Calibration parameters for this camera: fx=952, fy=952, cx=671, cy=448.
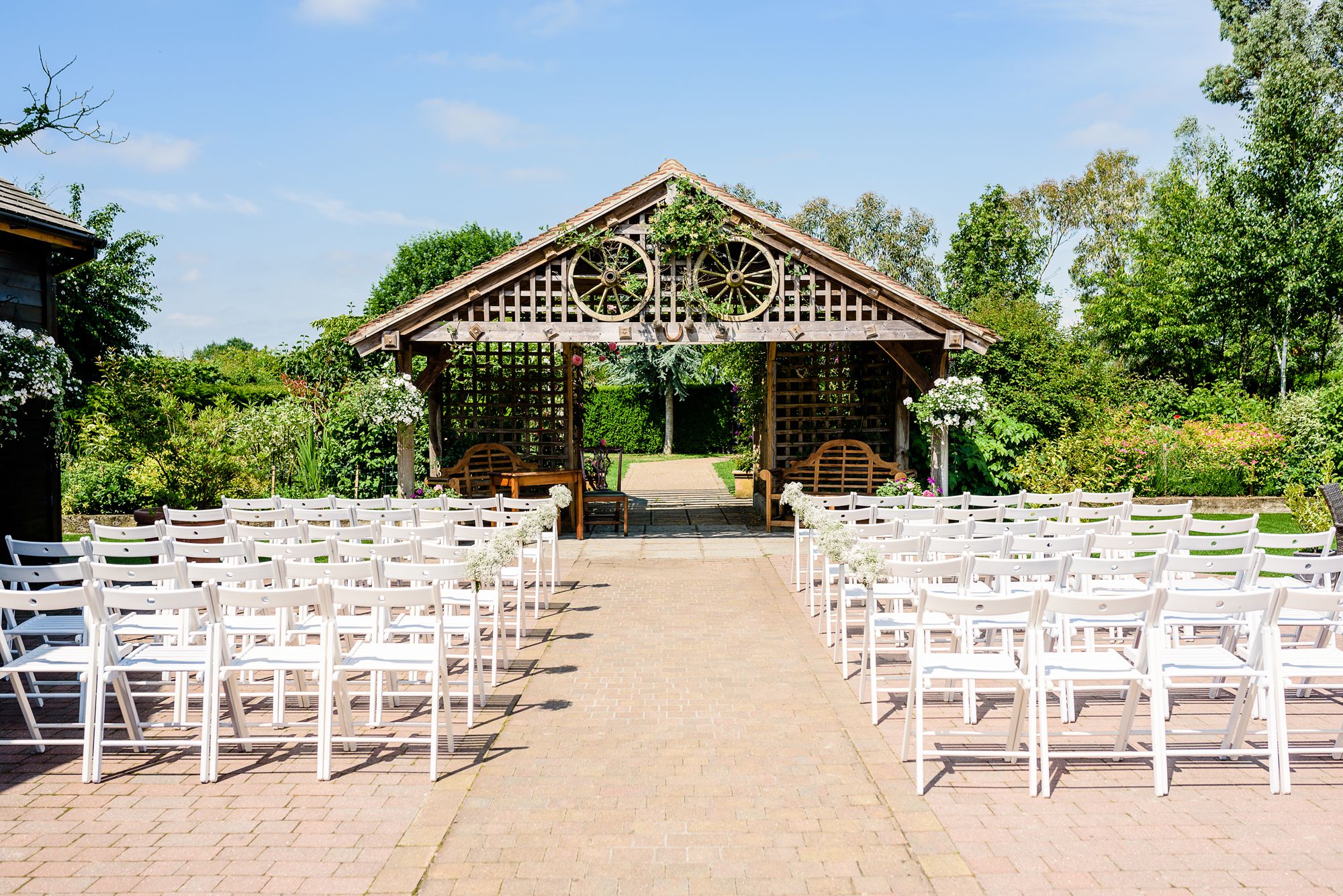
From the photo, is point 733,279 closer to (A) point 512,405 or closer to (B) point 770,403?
(B) point 770,403

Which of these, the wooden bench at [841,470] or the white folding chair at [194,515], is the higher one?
the wooden bench at [841,470]

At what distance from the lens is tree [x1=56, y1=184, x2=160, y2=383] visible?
27.4 meters

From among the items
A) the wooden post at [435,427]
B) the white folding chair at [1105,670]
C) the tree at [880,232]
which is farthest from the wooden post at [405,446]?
the tree at [880,232]

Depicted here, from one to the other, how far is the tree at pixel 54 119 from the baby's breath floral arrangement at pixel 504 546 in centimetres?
672

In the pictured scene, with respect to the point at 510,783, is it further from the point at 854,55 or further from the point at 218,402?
the point at 218,402

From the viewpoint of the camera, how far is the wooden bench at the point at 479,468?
1341 centimetres

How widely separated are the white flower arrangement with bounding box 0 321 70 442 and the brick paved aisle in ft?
19.0

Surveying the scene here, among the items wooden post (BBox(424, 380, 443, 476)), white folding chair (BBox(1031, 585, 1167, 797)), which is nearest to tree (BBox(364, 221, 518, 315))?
wooden post (BBox(424, 380, 443, 476))

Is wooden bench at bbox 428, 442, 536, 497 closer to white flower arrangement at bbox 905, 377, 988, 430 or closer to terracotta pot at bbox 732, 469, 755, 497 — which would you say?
white flower arrangement at bbox 905, 377, 988, 430

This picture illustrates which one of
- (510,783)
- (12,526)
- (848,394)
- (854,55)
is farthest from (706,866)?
(854,55)

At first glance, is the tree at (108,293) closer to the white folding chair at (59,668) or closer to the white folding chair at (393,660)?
the white folding chair at (59,668)

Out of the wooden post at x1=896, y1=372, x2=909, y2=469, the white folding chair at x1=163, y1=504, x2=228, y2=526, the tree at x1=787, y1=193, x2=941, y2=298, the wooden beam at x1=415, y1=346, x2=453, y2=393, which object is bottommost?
the white folding chair at x1=163, y1=504, x2=228, y2=526

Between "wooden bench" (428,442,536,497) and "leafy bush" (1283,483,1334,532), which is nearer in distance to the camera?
"leafy bush" (1283,483,1334,532)

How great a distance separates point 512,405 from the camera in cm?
1508
